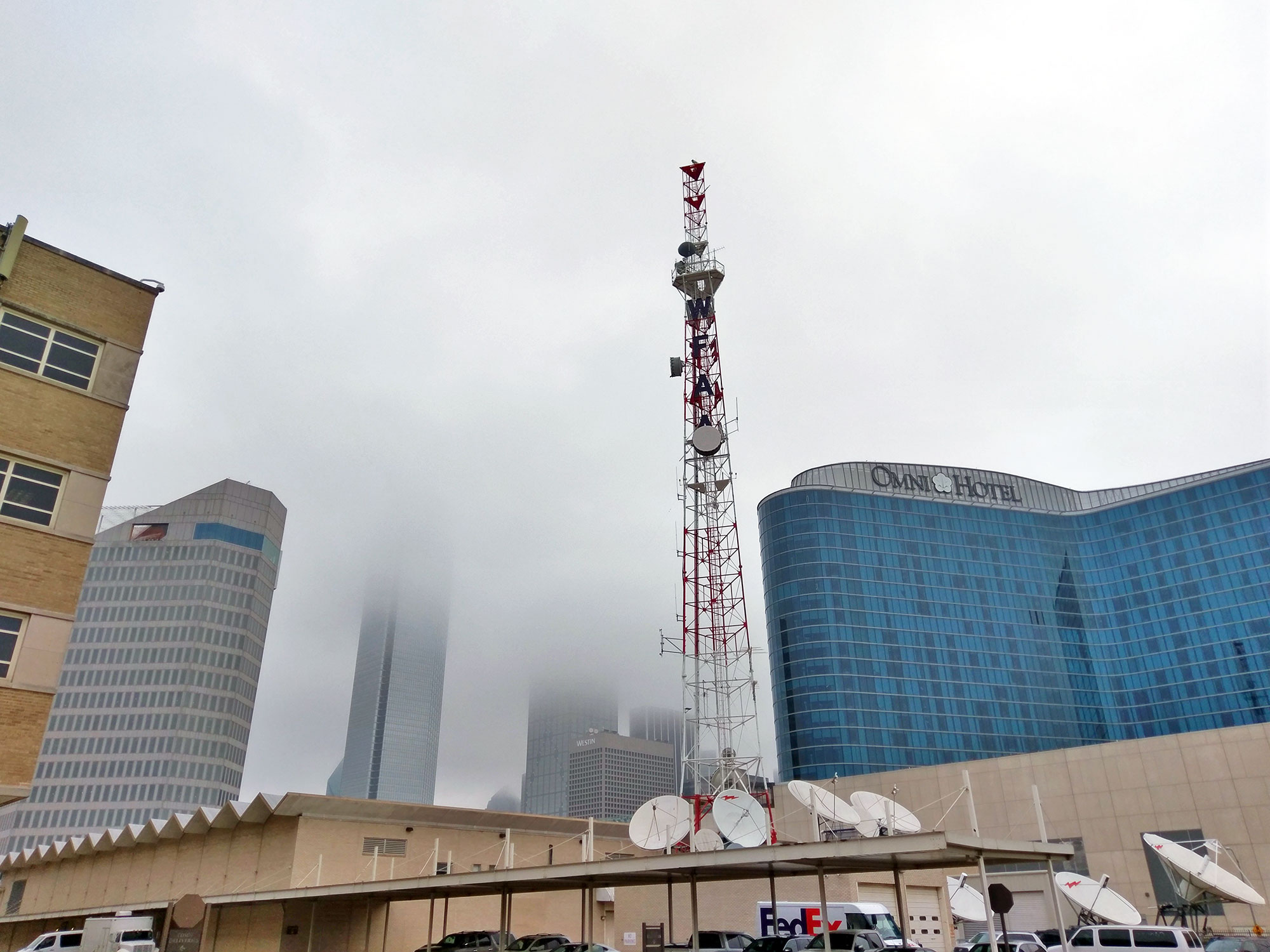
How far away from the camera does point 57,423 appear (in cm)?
2467

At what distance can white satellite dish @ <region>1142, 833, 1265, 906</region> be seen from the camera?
1325 inches

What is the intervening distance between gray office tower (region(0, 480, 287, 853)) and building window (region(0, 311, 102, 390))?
124 metres

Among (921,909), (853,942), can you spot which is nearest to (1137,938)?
(853,942)

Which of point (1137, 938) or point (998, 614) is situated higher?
point (998, 614)

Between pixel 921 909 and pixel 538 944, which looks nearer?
pixel 538 944


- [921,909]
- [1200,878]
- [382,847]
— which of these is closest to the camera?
[1200,878]

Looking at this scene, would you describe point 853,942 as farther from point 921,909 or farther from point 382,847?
point 382,847

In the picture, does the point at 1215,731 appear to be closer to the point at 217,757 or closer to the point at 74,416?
the point at 74,416

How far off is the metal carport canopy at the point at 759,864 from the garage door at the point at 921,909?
13.1m

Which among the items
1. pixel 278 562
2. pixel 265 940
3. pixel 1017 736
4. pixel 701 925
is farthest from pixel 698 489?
pixel 278 562

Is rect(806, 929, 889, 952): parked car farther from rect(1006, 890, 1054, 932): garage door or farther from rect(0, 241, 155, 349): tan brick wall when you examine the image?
rect(1006, 890, 1054, 932): garage door

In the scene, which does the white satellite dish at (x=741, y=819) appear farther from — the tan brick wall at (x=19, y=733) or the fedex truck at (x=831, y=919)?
the tan brick wall at (x=19, y=733)

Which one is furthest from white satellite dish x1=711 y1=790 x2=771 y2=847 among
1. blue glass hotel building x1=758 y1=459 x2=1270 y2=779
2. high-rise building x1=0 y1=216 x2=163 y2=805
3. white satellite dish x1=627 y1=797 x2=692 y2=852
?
blue glass hotel building x1=758 y1=459 x2=1270 y2=779

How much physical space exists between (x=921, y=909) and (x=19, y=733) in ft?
109
